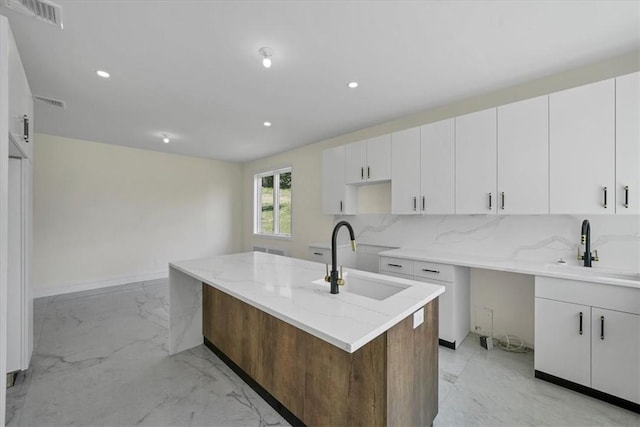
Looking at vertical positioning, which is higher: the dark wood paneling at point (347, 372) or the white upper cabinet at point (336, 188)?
the white upper cabinet at point (336, 188)

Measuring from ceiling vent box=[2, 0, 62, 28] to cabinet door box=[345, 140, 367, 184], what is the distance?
111 inches

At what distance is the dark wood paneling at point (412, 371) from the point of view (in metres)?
1.19

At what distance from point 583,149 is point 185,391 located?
347cm

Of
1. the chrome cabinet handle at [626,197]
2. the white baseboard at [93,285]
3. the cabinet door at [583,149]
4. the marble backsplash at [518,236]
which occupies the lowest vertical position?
the white baseboard at [93,285]

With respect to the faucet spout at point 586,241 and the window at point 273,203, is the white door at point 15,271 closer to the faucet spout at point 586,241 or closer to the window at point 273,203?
the window at point 273,203

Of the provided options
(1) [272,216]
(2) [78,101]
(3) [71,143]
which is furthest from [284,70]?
(3) [71,143]

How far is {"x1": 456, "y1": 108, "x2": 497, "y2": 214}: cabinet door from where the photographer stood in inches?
97.0

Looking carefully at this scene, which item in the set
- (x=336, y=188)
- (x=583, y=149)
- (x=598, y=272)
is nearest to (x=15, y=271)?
(x=336, y=188)

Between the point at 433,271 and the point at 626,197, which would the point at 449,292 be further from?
the point at 626,197

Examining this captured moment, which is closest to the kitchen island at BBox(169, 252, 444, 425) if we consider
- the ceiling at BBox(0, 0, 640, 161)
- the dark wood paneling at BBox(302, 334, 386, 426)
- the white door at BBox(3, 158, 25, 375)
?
the dark wood paneling at BBox(302, 334, 386, 426)

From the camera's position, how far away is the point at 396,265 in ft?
9.53

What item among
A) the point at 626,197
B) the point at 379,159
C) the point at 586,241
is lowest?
the point at 586,241

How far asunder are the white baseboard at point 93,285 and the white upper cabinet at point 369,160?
4255mm

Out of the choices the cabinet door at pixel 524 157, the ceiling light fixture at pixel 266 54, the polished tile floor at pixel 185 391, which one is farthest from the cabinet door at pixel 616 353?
the ceiling light fixture at pixel 266 54
